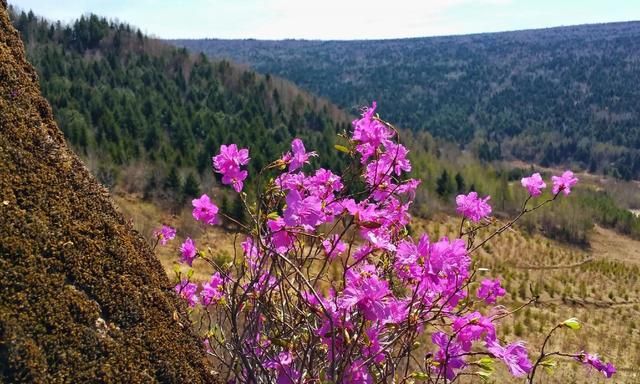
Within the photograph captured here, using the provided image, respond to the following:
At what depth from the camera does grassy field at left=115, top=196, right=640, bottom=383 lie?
32.8 ft

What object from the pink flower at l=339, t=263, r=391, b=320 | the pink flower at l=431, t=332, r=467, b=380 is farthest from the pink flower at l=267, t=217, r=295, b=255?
the pink flower at l=431, t=332, r=467, b=380

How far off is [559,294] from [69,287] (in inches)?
651

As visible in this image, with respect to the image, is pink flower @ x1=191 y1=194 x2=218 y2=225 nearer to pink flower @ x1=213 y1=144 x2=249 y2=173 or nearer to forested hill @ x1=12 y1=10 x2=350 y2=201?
pink flower @ x1=213 y1=144 x2=249 y2=173

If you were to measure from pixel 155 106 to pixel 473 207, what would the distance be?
38.9m

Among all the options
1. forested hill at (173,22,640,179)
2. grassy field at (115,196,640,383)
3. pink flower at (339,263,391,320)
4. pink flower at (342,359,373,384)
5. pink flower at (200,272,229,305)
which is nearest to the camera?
pink flower at (339,263,391,320)

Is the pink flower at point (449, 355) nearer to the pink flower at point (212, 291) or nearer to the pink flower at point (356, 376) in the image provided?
the pink flower at point (356, 376)

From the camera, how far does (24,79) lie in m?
1.84

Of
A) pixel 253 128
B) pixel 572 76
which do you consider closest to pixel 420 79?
pixel 572 76

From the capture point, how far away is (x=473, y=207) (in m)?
2.38

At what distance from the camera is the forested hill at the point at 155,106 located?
2752 cm

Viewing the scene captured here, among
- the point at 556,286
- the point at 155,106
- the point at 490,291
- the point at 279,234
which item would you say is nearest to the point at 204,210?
the point at 279,234

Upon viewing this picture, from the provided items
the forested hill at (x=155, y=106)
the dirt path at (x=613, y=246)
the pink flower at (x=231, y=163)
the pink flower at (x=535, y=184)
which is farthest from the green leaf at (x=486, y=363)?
the dirt path at (x=613, y=246)

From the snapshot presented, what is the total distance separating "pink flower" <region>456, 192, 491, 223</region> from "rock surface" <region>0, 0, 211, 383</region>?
49.8 inches

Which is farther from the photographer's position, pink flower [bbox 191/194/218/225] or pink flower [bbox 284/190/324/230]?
pink flower [bbox 191/194/218/225]
